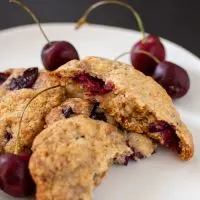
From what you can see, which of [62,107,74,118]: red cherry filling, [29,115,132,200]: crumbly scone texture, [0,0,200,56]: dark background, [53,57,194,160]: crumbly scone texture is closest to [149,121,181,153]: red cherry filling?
[53,57,194,160]: crumbly scone texture

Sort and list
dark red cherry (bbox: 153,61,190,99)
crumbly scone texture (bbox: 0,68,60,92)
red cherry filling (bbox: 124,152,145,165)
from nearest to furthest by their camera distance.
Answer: red cherry filling (bbox: 124,152,145,165) → crumbly scone texture (bbox: 0,68,60,92) → dark red cherry (bbox: 153,61,190,99)

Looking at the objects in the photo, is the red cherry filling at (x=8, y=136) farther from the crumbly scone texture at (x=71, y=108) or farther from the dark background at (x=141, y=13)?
the dark background at (x=141, y=13)

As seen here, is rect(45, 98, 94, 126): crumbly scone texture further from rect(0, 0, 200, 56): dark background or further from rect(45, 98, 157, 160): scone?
rect(0, 0, 200, 56): dark background

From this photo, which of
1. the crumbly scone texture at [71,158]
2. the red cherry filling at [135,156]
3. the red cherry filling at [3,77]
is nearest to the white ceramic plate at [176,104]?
the red cherry filling at [135,156]

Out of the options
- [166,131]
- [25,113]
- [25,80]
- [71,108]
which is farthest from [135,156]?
[25,80]

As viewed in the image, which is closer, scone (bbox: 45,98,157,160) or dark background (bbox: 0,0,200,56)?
scone (bbox: 45,98,157,160)
